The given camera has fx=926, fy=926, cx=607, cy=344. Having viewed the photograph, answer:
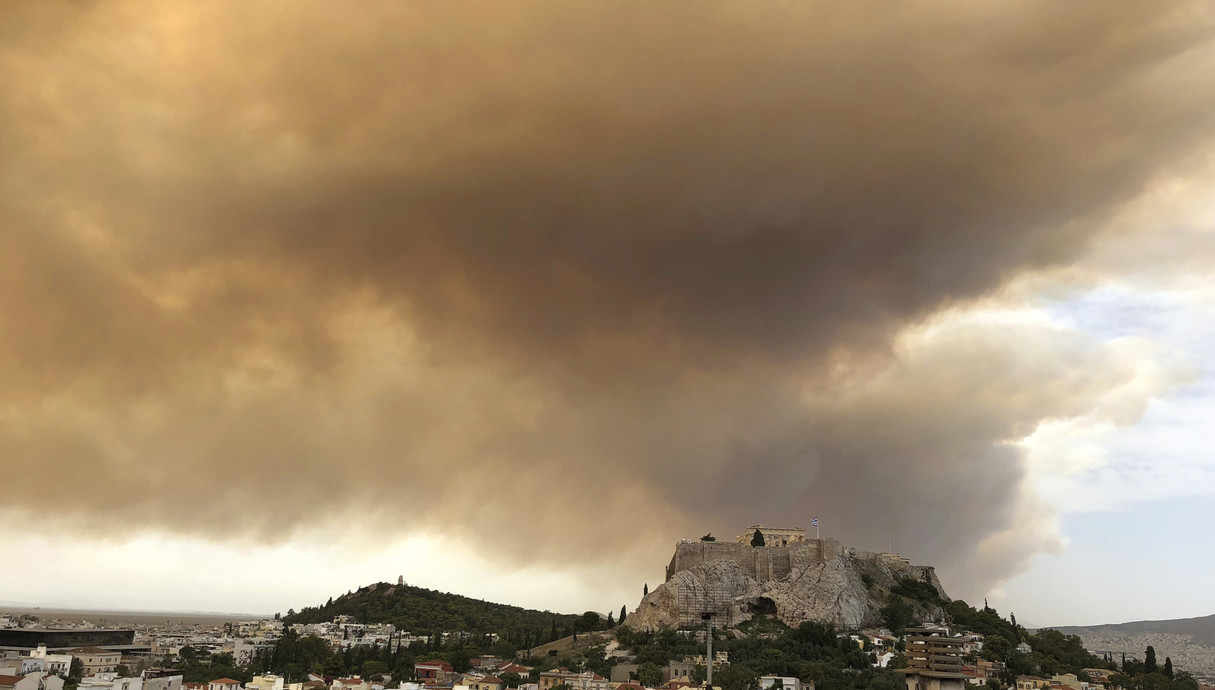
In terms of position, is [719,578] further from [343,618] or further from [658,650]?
[343,618]

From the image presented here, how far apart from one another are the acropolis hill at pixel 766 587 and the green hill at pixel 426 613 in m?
19.3

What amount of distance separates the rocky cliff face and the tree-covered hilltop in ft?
50.9

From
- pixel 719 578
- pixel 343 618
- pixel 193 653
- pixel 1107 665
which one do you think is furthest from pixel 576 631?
pixel 343 618

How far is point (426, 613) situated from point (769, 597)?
52891 mm

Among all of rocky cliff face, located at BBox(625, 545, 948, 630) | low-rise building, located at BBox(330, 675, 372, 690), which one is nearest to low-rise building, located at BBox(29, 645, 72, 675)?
low-rise building, located at BBox(330, 675, 372, 690)

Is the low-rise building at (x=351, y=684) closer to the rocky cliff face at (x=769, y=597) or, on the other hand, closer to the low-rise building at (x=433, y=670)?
the low-rise building at (x=433, y=670)

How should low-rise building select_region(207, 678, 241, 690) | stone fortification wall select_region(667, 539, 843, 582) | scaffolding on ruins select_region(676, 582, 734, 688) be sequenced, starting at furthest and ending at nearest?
1. stone fortification wall select_region(667, 539, 843, 582)
2. scaffolding on ruins select_region(676, 582, 734, 688)
3. low-rise building select_region(207, 678, 241, 690)

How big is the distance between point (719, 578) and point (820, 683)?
777 inches

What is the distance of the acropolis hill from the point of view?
227 ft

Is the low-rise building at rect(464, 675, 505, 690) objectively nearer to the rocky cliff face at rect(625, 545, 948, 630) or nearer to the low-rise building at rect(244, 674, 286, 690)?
the low-rise building at rect(244, 674, 286, 690)

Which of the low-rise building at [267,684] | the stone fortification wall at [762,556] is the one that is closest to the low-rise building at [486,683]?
the low-rise building at [267,684]

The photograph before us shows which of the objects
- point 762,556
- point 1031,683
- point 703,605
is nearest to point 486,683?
point 703,605

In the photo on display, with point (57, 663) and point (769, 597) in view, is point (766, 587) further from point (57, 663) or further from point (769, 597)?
point (57, 663)

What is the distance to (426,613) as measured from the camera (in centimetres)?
10931
